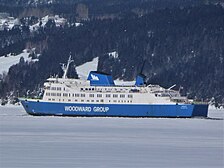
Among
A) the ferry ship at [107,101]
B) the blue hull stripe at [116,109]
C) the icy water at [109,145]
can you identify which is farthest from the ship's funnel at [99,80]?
the icy water at [109,145]

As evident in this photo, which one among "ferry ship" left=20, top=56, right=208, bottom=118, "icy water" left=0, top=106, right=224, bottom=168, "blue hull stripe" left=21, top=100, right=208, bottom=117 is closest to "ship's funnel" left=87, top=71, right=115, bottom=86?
"ferry ship" left=20, top=56, right=208, bottom=118

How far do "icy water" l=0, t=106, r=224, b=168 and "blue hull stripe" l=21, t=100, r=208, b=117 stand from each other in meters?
16.5

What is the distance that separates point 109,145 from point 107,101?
4497 centimetres

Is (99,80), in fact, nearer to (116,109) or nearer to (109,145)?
(116,109)

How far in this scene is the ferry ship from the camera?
10900 cm

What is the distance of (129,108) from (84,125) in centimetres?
2057

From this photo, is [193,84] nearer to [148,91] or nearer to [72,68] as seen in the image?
[72,68]

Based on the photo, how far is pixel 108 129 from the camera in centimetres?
8288

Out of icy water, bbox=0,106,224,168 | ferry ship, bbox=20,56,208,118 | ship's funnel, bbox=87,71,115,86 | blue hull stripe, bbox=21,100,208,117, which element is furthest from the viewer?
ship's funnel, bbox=87,71,115,86

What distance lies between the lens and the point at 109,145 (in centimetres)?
6606

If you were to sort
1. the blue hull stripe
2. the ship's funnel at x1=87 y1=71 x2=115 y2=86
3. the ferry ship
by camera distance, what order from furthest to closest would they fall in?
the ship's funnel at x1=87 y1=71 x2=115 y2=86
the ferry ship
the blue hull stripe

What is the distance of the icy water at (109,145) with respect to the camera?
5688cm

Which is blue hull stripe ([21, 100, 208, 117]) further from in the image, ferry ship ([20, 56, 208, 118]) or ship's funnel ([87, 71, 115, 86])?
ship's funnel ([87, 71, 115, 86])

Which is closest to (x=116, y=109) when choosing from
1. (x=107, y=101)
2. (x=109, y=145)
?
(x=107, y=101)
